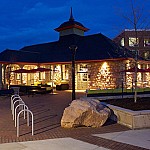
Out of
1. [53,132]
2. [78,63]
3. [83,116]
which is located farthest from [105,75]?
[53,132]

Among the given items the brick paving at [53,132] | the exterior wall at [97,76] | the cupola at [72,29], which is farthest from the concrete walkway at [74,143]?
the cupola at [72,29]

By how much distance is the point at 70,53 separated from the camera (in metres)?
26.0

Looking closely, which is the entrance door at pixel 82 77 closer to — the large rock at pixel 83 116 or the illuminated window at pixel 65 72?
the illuminated window at pixel 65 72

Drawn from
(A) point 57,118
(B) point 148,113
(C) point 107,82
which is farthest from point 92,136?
(C) point 107,82

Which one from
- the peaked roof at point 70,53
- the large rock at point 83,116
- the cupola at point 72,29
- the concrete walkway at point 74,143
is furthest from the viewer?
the cupola at point 72,29

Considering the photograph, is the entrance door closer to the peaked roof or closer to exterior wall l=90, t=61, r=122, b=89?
exterior wall l=90, t=61, r=122, b=89

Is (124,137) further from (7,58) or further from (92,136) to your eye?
(7,58)

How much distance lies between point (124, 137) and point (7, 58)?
20703 millimetres

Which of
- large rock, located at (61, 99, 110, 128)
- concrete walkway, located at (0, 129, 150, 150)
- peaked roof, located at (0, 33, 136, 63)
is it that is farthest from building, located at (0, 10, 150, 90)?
concrete walkway, located at (0, 129, 150, 150)

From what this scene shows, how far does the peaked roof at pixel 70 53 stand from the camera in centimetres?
2344

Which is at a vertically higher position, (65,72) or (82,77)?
(65,72)

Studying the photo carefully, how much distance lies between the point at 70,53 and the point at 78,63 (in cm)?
201

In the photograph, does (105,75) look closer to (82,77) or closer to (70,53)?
(82,77)

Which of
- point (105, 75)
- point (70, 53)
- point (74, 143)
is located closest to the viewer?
point (74, 143)
